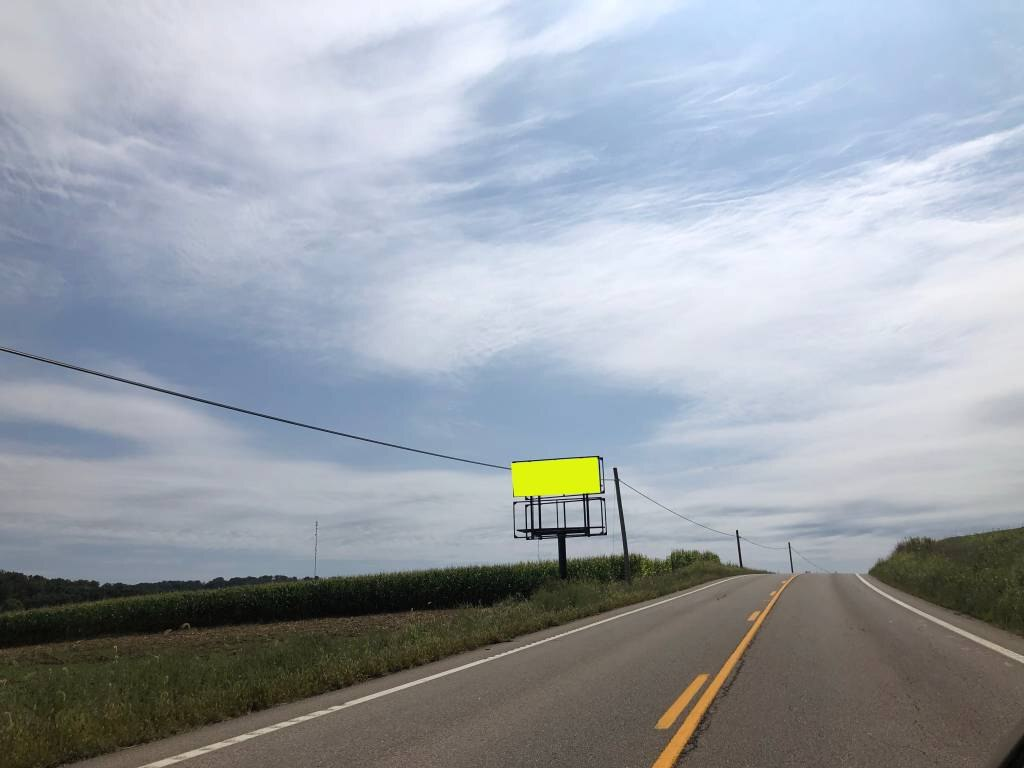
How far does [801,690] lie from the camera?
323 inches

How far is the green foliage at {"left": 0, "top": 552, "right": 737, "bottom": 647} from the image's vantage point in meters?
48.6

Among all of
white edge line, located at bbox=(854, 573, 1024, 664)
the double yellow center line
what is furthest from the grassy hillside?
the double yellow center line

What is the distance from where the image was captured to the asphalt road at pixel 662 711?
5.88 meters

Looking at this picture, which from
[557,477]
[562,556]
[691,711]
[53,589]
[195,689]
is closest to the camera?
[691,711]

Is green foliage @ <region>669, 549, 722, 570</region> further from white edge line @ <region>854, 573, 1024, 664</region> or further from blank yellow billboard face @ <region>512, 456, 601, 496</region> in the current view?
white edge line @ <region>854, 573, 1024, 664</region>

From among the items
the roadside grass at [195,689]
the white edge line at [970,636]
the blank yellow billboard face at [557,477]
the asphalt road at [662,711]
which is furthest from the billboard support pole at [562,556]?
the asphalt road at [662,711]

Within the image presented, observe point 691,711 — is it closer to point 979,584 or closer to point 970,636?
point 970,636

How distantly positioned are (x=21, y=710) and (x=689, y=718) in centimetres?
711

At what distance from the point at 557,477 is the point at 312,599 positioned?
21.1 meters

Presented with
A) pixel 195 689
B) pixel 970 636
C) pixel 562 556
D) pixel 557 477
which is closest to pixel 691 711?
pixel 195 689

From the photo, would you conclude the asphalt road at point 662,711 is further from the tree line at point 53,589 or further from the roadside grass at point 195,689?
the tree line at point 53,589

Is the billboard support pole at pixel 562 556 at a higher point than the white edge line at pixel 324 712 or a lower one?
higher

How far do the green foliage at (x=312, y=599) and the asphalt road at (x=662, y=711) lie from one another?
36.7 metres

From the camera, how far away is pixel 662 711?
725 centimetres
